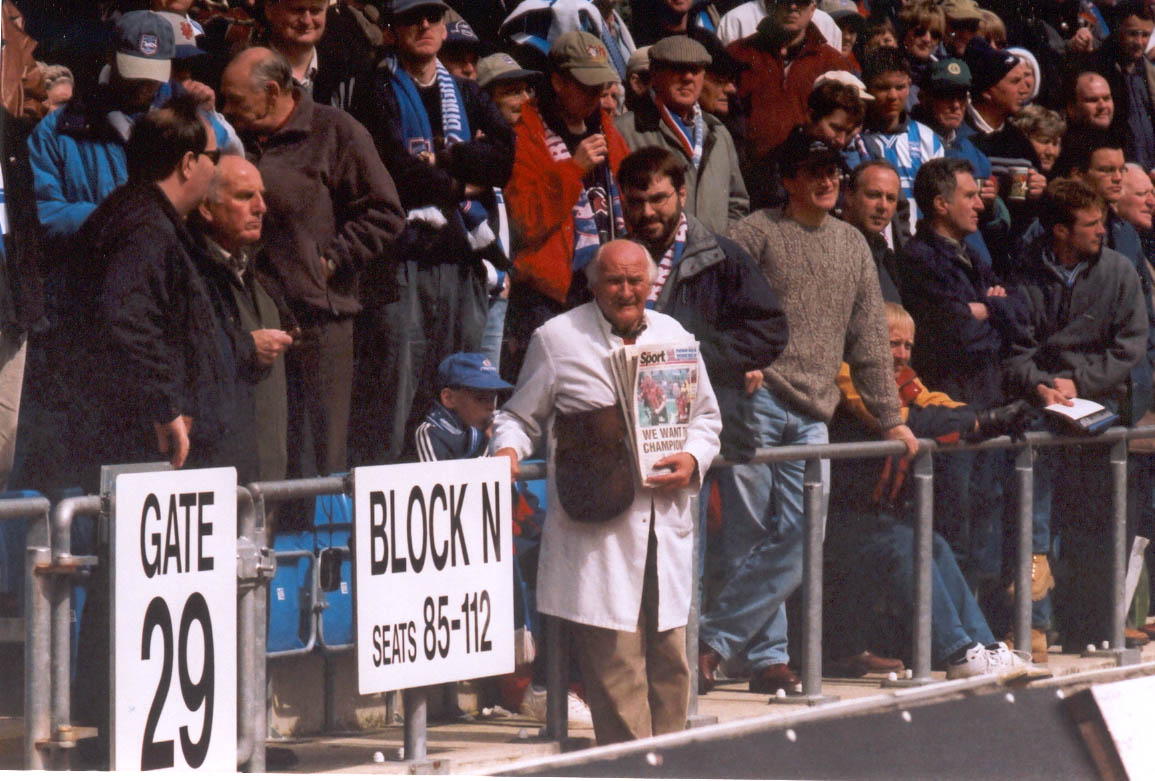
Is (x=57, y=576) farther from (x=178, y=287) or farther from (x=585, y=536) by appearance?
(x=585, y=536)

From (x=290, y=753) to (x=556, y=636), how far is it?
858mm

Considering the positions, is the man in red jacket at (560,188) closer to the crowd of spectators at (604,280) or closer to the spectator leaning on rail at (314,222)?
the crowd of spectators at (604,280)

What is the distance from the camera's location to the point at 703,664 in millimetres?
6660

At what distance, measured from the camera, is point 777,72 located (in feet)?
27.7

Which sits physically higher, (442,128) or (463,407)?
(442,128)

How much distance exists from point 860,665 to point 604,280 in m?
2.06

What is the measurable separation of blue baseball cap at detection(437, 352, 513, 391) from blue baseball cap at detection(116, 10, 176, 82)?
1162 millimetres

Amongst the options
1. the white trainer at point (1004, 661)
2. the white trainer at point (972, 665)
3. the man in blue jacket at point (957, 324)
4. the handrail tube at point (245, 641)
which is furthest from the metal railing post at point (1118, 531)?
the handrail tube at point (245, 641)

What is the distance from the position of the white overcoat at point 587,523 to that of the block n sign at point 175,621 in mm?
1144

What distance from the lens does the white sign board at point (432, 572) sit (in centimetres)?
522

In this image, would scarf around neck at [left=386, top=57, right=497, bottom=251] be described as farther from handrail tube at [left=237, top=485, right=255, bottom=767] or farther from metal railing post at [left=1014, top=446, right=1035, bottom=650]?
metal railing post at [left=1014, top=446, right=1035, bottom=650]

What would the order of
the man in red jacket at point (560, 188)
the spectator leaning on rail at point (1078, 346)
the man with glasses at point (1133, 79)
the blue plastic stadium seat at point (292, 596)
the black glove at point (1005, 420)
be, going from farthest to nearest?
the man with glasses at point (1133, 79) → the spectator leaning on rail at point (1078, 346) → the black glove at point (1005, 420) → the man in red jacket at point (560, 188) → the blue plastic stadium seat at point (292, 596)

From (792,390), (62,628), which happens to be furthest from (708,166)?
(62,628)

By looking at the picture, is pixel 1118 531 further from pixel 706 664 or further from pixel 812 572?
pixel 706 664
